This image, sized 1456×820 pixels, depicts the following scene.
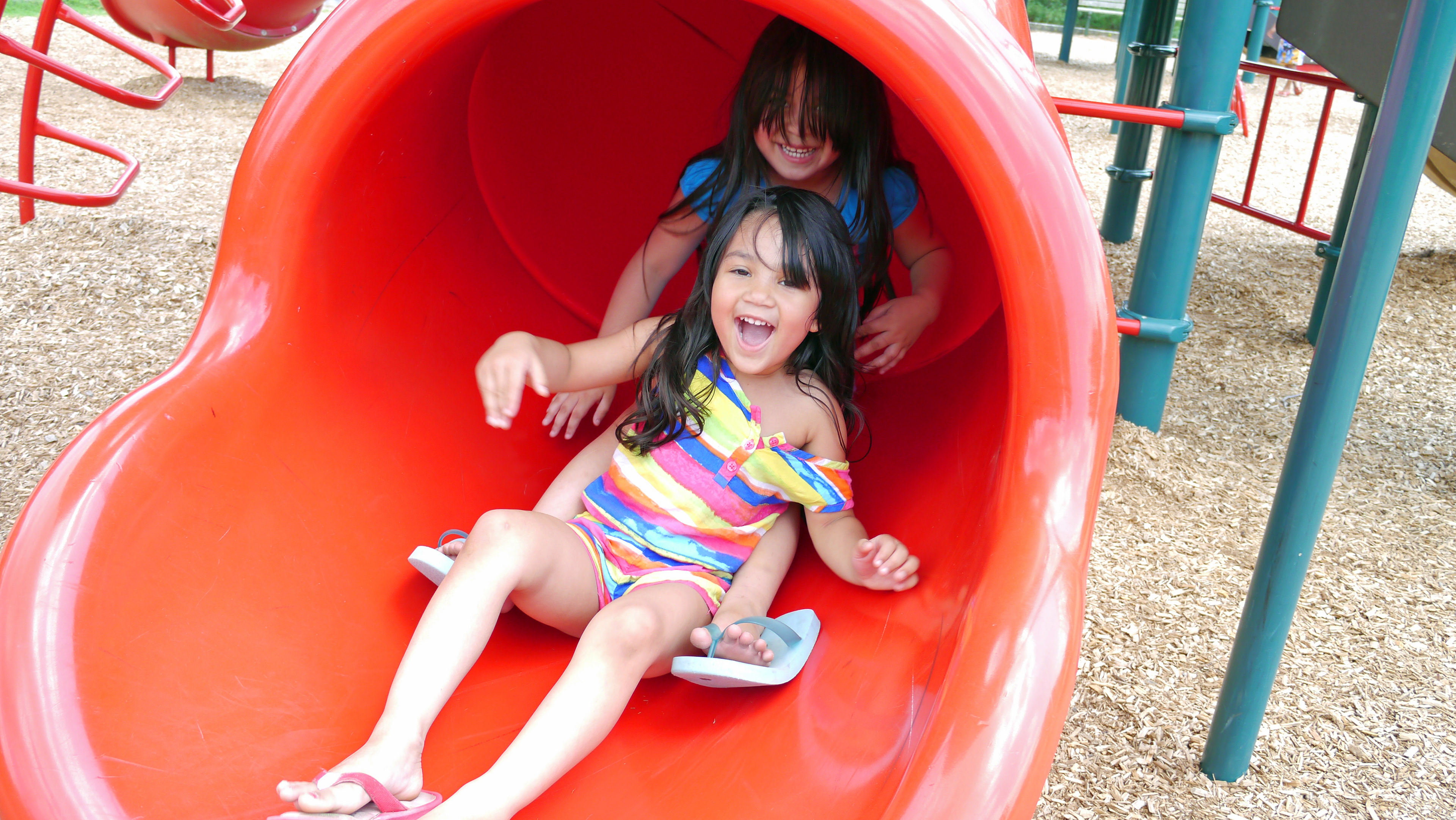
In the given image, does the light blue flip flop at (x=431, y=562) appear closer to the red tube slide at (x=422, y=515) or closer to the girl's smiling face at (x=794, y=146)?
the red tube slide at (x=422, y=515)

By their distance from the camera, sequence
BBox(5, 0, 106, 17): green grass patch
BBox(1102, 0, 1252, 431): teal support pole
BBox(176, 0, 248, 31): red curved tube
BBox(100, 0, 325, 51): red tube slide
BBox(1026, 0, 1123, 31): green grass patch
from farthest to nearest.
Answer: BBox(1026, 0, 1123, 31): green grass patch, BBox(5, 0, 106, 17): green grass patch, BBox(100, 0, 325, 51): red tube slide, BBox(176, 0, 248, 31): red curved tube, BBox(1102, 0, 1252, 431): teal support pole

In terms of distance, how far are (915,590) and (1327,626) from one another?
1.02 meters

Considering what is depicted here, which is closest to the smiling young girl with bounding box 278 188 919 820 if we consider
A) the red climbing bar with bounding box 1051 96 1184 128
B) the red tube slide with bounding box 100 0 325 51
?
the red climbing bar with bounding box 1051 96 1184 128

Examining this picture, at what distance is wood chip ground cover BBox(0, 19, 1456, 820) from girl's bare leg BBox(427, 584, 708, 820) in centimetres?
65

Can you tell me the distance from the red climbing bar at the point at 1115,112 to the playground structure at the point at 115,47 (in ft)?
5.65

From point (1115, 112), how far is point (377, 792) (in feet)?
5.38

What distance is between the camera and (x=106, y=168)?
3.59 meters

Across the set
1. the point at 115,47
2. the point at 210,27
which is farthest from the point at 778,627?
the point at 210,27

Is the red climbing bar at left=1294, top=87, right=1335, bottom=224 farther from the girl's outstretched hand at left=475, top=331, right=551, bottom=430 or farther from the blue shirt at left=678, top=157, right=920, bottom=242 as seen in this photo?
the girl's outstretched hand at left=475, top=331, right=551, bottom=430

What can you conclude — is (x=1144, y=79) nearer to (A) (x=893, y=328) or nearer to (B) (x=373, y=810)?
(A) (x=893, y=328)

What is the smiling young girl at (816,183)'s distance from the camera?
158cm

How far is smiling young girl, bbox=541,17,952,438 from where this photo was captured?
158 centimetres

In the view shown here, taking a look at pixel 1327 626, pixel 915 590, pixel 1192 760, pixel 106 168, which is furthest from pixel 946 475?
pixel 106 168

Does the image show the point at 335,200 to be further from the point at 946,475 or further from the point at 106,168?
the point at 106,168
